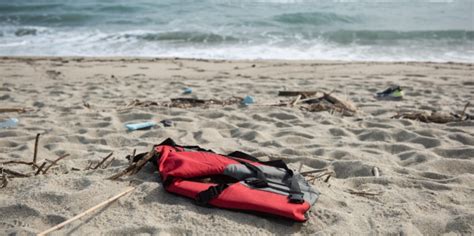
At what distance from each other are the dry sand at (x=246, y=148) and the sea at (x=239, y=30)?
3.93 metres

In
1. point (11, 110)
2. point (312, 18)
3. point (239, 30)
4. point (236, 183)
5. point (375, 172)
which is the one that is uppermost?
Answer: point (312, 18)

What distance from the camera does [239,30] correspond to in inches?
545

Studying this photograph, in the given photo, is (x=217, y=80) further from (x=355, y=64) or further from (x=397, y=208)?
(x=397, y=208)

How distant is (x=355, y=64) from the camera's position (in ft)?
27.9

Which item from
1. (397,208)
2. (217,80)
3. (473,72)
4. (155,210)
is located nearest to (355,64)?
(473,72)

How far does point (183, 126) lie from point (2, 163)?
1598mm

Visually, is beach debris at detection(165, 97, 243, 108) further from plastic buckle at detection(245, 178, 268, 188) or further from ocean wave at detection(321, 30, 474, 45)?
ocean wave at detection(321, 30, 474, 45)

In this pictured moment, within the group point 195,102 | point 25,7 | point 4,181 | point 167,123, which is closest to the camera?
point 4,181

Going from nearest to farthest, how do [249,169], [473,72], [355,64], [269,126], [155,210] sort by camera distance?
[155,210]
[249,169]
[269,126]
[473,72]
[355,64]

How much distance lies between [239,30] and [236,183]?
12274 millimetres

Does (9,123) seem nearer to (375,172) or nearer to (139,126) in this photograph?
(139,126)

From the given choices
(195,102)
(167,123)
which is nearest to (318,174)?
(167,123)

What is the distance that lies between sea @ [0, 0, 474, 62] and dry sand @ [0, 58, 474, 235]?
12.9 ft

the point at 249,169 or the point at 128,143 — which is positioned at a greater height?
the point at 249,169
